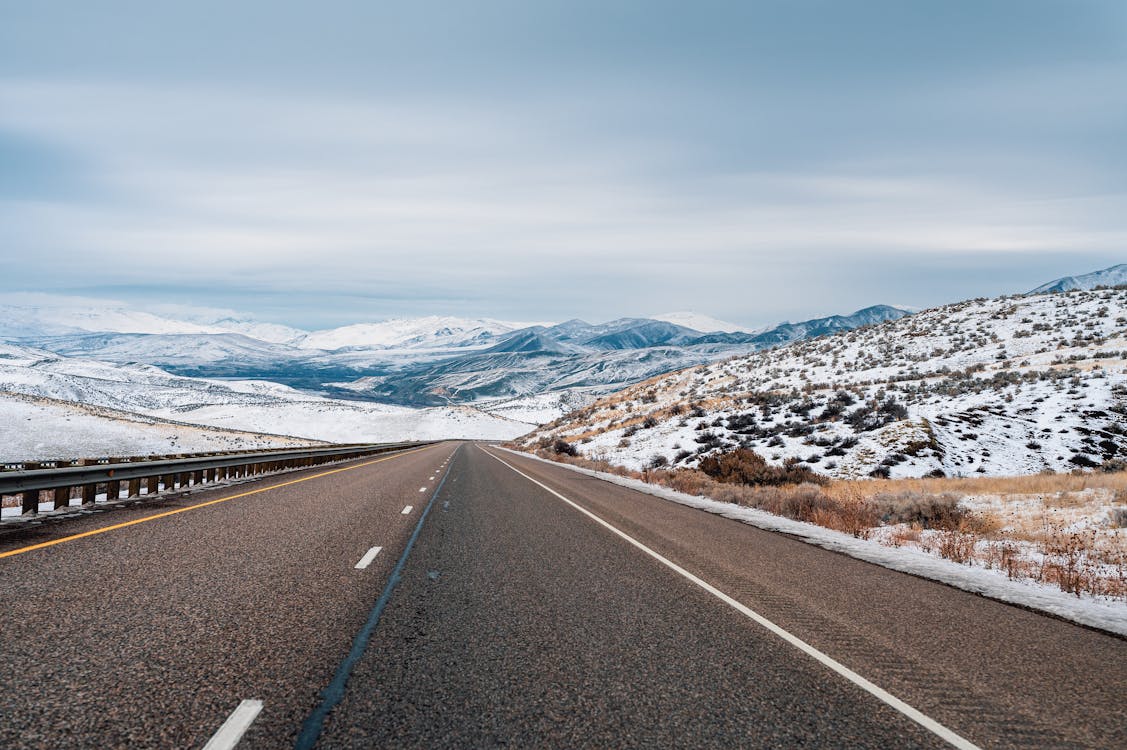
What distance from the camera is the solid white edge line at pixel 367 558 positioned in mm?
8219

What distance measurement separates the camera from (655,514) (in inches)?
580

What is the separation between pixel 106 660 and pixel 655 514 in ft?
37.4

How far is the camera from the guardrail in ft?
35.9

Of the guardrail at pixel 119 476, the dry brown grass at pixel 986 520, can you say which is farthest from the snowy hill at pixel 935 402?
the guardrail at pixel 119 476

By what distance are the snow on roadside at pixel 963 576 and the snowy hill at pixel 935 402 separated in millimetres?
9956

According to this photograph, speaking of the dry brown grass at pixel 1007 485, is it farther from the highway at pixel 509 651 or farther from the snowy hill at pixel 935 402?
the highway at pixel 509 651

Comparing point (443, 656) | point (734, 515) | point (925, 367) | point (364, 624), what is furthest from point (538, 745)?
point (925, 367)

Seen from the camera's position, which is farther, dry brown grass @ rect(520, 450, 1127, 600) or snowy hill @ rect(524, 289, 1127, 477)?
snowy hill @ rect(524, 289, 1127, 477)

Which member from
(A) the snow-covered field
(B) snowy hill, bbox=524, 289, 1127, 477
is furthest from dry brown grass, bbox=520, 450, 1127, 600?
(A) the snow-covered field

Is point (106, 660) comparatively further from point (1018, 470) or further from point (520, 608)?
point (1018, 470)

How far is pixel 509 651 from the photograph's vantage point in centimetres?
523

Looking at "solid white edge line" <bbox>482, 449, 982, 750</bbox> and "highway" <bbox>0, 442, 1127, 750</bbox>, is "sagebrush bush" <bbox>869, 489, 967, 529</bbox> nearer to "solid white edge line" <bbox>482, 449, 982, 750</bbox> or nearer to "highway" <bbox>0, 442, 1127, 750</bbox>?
"highway" <bbox>0, 442, 1127, 750</bbox>

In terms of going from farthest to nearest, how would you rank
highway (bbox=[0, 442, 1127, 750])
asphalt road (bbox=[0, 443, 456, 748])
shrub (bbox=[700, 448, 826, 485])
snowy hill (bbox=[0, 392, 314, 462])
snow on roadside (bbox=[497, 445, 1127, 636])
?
snowy hill (bbox=[0, 392, 314, 462]) < shrub (bbox=[700, 448, 826, 485]) < snow on roadside (bbox=[497, 445, 1127, 636]) < highway (bbox=[0, 442, 1127, 750]) < asphalt road (bbox=[0, 443, 456, 748])

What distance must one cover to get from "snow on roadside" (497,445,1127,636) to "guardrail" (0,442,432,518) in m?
12.8
